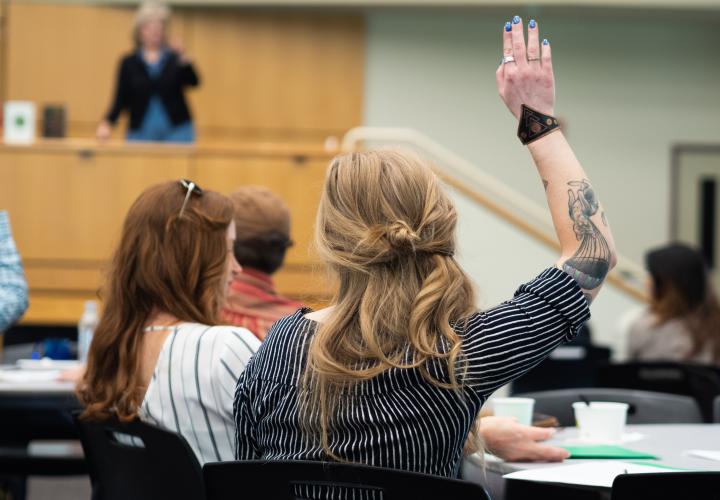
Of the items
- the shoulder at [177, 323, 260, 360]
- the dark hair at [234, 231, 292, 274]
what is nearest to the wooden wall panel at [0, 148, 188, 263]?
the dark hair at [234, 231, 292, 274]

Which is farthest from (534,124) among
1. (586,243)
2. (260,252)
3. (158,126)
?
(158,126)

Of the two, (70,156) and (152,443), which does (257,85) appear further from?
(152,443)

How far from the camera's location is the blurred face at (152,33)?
6.66m

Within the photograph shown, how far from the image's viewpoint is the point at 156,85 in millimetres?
6758

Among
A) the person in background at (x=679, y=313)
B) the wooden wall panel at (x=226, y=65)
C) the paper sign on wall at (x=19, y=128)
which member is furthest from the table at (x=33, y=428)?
the wooden wall panel at (x=226, y=65)

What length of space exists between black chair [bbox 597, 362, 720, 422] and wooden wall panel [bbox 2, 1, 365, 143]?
246 inches

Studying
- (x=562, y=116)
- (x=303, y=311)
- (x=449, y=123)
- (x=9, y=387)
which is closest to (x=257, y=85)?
(x=449, y=123)

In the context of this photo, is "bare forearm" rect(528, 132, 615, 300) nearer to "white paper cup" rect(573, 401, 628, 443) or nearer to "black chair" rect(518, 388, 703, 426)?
"white paper cup" rect(573, 401, 628, 443)

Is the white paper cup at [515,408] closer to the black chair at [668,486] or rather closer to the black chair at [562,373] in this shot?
the black chair at [668,486]

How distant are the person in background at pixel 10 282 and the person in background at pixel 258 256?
2.08 ft

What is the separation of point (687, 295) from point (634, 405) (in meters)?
1.42

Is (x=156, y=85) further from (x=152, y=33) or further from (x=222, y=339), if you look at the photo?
(x=222, y=339)

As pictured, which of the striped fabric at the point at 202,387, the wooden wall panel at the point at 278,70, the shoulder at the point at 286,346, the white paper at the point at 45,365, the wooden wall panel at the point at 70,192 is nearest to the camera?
the shoulder at the point at 286,346

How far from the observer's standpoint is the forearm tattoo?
1.54 meters
